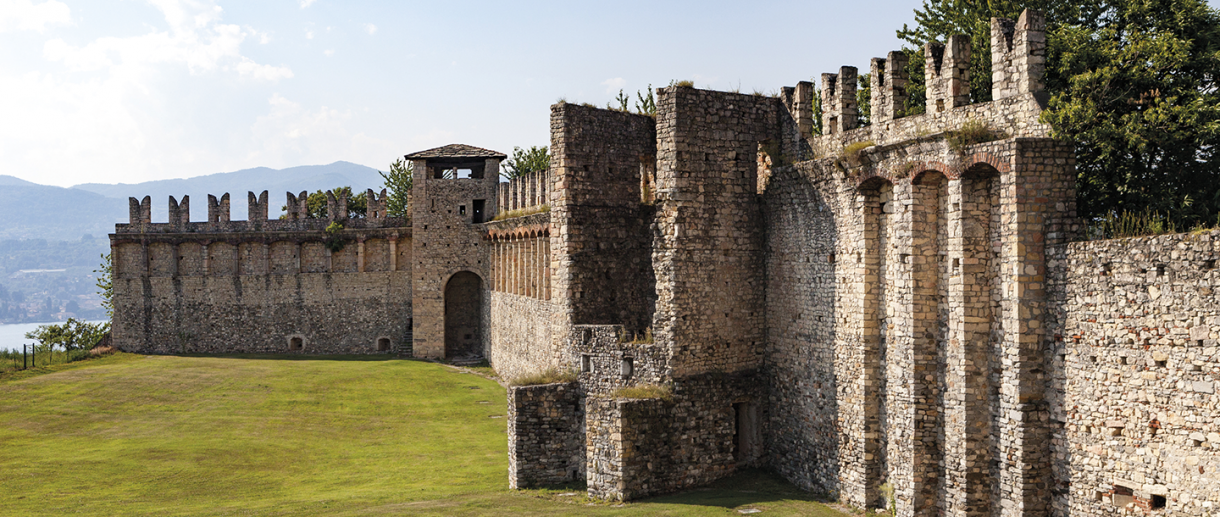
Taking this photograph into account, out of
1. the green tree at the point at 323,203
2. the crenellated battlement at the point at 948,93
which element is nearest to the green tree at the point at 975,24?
the crenellated battlement at the point at 948,93

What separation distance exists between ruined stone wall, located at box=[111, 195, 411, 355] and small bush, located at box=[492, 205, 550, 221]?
8095 millimetres

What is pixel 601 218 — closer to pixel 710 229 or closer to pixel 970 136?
pixel 710 229

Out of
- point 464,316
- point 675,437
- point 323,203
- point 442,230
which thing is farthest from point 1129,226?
point 323,203

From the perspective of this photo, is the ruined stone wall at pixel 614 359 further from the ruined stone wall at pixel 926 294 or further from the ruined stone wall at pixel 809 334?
the ruined stone wall at pixel 926 294

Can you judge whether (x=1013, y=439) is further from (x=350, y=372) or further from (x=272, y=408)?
(x=350, y=372)

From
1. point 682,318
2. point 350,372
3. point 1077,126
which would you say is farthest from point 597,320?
point 350,372

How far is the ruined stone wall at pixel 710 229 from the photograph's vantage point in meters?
20.1

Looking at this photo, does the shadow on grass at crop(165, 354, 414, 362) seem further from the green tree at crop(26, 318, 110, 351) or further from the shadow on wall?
the shadow on wall

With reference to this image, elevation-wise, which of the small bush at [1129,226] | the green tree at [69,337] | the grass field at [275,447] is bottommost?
the grass field at [275,447]

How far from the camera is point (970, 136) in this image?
15086 millimetres

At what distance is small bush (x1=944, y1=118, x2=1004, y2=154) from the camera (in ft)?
Result: 49.4

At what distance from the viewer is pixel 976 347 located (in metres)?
15.2

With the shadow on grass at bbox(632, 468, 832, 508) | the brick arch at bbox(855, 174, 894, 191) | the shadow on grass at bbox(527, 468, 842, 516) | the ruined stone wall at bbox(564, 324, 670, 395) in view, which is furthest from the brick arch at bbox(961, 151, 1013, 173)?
the ruined stone wall at bbox(564, 324, 670, 395)

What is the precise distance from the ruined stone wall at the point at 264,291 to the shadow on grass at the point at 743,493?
29.4 metres
